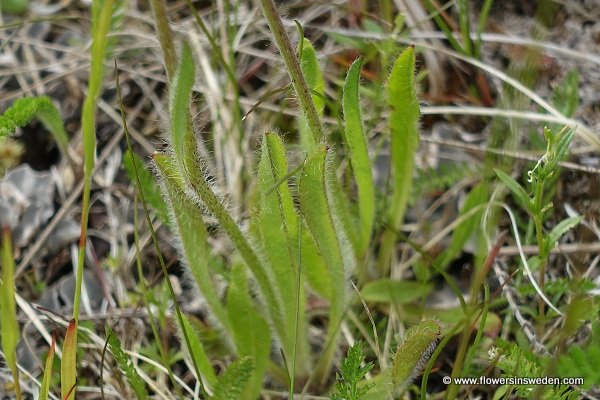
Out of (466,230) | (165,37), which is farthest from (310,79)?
(466,230)

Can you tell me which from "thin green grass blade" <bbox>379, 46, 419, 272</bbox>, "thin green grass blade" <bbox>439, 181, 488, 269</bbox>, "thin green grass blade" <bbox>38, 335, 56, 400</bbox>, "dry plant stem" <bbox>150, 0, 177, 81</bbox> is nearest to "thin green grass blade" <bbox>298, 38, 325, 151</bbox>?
"thin green grass blade" <bbox>379, 46, 419, 272</bbox>

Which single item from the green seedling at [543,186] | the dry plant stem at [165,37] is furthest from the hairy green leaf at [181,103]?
the green seedling at [543,186]

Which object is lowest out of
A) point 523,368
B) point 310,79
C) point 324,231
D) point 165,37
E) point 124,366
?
point 523,368

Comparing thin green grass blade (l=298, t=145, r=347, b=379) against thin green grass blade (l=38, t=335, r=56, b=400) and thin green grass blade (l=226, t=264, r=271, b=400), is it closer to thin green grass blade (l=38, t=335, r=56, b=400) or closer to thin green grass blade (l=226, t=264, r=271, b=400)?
thin green grass blade (l=226, t=264, r=271, b=400)

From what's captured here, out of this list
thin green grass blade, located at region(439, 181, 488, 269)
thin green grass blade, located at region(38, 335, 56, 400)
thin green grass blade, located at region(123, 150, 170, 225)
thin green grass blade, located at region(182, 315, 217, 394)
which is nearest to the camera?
thin green grass blade, located at region(38, 335, 56, 400)

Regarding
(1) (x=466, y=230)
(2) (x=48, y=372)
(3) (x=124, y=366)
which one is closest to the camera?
(2) (x=48, y=372)

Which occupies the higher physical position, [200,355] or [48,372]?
[48,372]

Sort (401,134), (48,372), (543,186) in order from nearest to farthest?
(48,372) < (543,186) < (401,134)

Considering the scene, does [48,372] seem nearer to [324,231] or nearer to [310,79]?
[324,231]
